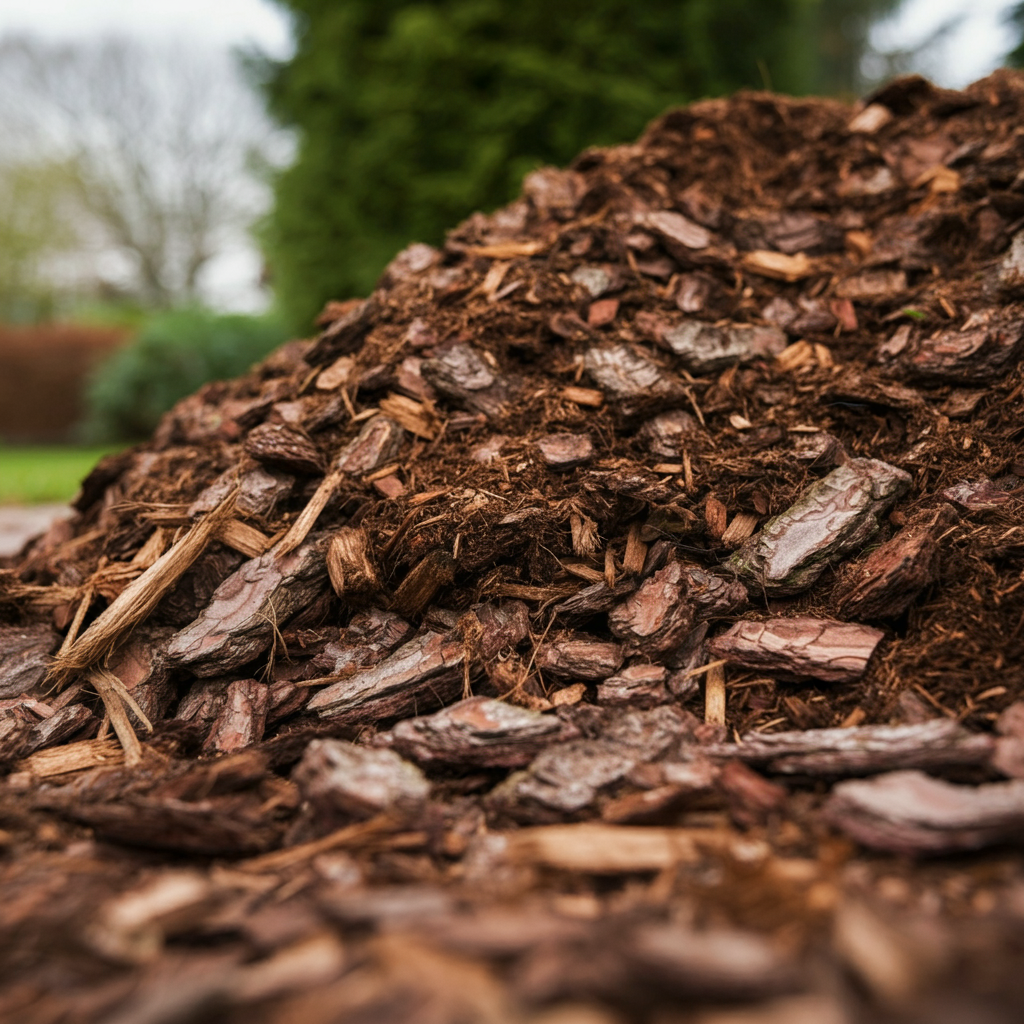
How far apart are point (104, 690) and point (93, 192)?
849 inches

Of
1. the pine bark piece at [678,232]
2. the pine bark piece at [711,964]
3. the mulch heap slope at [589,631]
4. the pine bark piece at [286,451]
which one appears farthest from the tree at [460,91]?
the pine bark piece at [711,964]

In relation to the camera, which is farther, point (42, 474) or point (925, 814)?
point (42, 474)

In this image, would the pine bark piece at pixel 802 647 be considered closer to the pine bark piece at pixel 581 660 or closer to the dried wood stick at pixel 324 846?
the pine bark piece at pixel 581 660

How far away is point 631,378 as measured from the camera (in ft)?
8.47

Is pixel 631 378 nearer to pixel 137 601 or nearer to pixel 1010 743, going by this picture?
pixel 1010 743

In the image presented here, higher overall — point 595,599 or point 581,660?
point 595,599

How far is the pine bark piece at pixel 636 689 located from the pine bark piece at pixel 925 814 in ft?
1.87

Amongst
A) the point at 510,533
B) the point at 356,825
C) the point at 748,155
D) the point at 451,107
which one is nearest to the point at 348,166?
the point at 451,107

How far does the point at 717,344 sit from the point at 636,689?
145 cm

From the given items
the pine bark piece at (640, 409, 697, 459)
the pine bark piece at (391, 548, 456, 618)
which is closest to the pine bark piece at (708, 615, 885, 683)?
the pine bark piece at (640, 409, 697, 459)

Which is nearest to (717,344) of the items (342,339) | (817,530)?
(817,530)

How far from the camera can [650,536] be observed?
7.45 feet

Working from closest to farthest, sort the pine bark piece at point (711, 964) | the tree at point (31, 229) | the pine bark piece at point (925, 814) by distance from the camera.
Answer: the pine bark piece at point (711, 964), the pine bark piece at point (925, 814), the tree at point (31, 229)

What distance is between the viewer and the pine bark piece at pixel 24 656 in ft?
7.33
